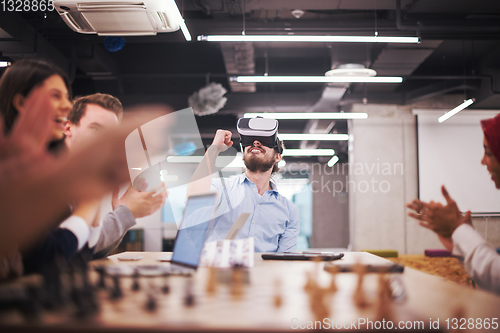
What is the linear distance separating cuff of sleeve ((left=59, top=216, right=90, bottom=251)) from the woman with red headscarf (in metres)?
1.08

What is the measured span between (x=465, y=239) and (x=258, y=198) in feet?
4.41

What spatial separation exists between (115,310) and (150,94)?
25.9ft

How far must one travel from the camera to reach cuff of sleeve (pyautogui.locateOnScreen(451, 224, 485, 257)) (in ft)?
3.61

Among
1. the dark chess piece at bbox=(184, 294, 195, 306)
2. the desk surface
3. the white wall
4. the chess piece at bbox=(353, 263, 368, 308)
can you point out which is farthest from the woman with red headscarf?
the white wall

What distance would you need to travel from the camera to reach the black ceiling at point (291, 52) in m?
4.76

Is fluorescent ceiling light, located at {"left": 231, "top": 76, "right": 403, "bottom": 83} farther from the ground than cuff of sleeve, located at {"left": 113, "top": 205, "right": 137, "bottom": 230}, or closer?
farther from the ground

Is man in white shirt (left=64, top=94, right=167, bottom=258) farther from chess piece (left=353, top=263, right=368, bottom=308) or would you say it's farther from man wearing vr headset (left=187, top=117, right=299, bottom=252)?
chess piece (left=353, top=263, right=368, bottom=308)

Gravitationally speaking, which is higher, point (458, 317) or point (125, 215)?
point (125, 215)

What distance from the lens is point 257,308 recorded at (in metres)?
0.67

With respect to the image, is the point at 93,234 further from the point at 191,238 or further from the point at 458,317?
the point at 458,317

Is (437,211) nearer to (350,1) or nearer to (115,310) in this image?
(115,310)

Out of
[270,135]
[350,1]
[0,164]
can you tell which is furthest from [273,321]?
[350,1]

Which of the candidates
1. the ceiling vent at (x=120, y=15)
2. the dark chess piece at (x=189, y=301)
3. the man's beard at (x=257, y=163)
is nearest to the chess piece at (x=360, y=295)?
the dark chess piece at (x=189, y=301)


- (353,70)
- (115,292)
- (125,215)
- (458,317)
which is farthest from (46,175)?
(353,70)
